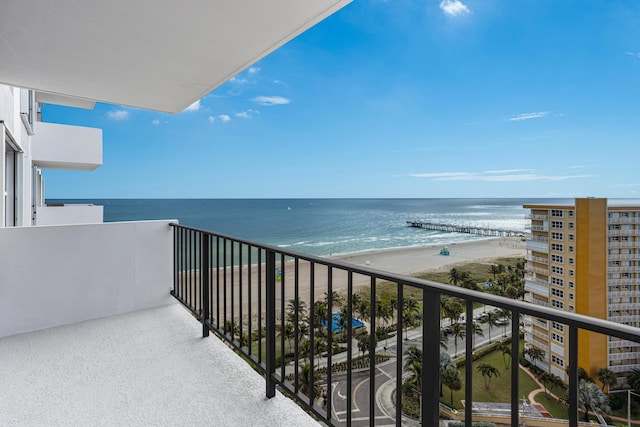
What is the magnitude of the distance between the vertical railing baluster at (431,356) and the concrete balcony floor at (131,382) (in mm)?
739

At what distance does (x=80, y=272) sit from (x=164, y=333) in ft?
3.38

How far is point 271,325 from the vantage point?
1776 mm

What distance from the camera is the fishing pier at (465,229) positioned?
3169 centimetres

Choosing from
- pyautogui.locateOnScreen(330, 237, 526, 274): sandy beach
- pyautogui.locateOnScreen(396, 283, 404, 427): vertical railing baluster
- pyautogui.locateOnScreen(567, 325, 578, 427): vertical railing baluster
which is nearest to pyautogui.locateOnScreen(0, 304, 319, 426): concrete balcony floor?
pyautogui.locateOnScreen(396, 283, 404, 427): vertical railing baluster

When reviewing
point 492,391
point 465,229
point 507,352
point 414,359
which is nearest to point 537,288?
point 492,391

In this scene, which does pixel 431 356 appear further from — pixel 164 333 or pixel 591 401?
pixel 164 333

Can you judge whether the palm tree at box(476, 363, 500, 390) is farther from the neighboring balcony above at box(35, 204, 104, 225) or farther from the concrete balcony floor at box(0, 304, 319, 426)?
the neighboring balcony above at box(35, 204, 104, 225)

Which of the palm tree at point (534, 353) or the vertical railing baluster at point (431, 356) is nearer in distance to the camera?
the vertical railing baluster at point (431, 356)

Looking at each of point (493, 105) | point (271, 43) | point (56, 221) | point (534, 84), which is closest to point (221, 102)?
point (493, 105)

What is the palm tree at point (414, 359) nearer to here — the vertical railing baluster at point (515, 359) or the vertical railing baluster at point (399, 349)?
the vertical railing baluster at point (399, 349)

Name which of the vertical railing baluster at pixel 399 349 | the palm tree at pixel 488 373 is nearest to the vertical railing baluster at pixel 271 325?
the vertical railing baluster at pixel 399 349

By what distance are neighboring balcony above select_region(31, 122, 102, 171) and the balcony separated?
16.1 feet

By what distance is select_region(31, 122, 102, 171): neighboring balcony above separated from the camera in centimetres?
648

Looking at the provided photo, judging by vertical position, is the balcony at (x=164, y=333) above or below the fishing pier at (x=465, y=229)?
above
